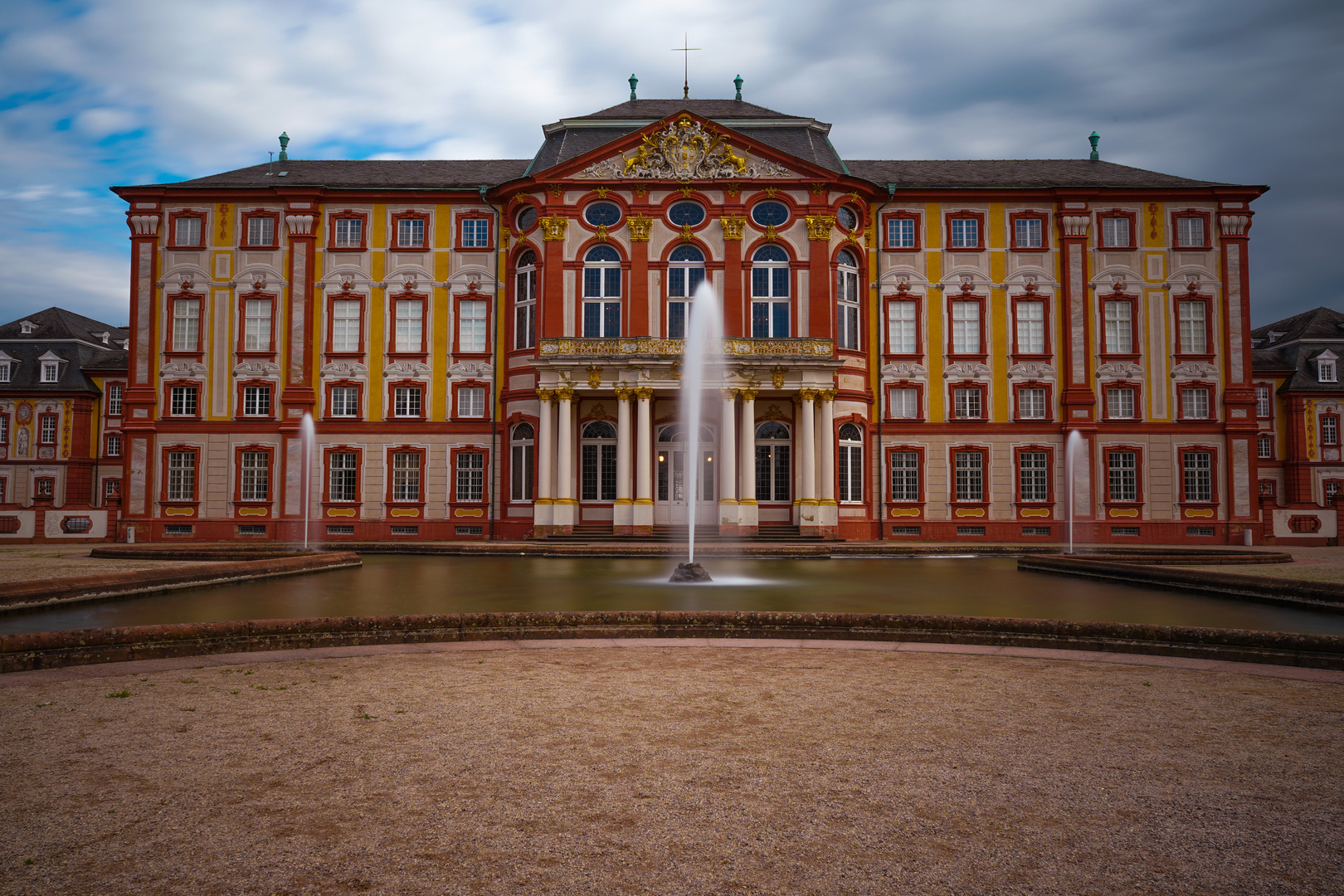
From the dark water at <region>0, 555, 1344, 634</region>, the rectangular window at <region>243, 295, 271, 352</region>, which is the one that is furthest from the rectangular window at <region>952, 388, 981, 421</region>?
the rectangular window at <region>243, 295, 271, 352</region>

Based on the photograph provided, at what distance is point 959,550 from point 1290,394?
4278 cm

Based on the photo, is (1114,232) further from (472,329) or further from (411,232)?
(411,232)

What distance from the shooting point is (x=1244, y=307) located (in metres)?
37.6

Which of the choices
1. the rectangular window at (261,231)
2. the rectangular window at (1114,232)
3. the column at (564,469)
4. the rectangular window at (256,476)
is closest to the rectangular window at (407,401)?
the rectangular window at (256,476)

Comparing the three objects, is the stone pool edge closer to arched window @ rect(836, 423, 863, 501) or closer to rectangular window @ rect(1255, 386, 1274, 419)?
arched window @ rect(836, 423, 863, 501)

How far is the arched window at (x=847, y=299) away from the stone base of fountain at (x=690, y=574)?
68.7 ft

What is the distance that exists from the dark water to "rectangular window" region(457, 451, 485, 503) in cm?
1512

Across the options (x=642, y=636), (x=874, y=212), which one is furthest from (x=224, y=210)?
(x=642, y=636)

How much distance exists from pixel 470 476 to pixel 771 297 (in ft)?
46.2

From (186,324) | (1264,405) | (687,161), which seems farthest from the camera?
(1264,405)

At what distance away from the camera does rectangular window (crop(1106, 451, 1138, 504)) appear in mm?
37188

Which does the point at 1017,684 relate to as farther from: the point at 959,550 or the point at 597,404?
the point at 597,404

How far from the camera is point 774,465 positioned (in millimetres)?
36375

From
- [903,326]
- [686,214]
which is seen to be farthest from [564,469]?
[903,326]
